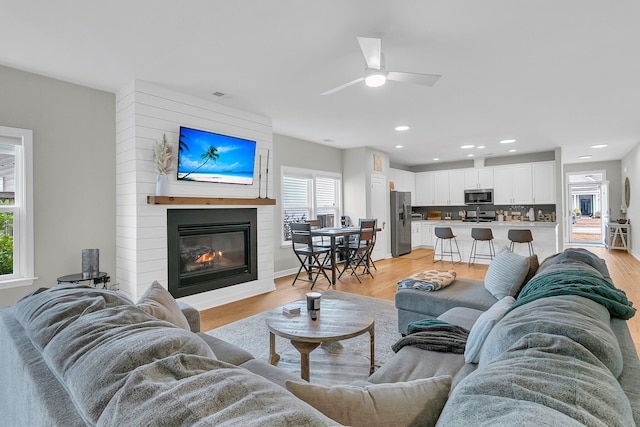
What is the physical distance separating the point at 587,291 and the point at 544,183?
7.35 m

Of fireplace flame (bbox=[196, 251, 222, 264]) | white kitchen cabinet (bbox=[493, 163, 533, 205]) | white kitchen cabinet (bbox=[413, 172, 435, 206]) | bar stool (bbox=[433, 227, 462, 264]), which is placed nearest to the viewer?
fireplace flame (bbox=[196, 251, 222, 264])

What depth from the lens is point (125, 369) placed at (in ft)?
2.38

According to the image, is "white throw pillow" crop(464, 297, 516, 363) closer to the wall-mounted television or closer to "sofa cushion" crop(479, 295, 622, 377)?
"sofa cushion" crop(479, 295, 622, 377)

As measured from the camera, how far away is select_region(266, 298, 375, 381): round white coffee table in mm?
2049

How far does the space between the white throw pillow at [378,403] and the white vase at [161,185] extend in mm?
3147

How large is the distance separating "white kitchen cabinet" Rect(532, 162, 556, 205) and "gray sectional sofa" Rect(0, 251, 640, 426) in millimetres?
7284

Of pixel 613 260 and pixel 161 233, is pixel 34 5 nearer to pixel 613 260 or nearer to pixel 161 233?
pixel 161 233

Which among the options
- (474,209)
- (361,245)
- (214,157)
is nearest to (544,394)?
(214,157)

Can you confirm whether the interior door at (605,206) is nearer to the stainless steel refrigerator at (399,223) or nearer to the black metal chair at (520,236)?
the black metal chair at (520,236)

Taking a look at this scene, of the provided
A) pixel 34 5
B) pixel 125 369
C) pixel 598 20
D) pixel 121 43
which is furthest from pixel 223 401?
pixel 598 20

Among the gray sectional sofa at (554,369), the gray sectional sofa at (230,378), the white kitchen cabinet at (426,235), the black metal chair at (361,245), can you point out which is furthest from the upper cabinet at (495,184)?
the gray sectional sofa at (230,378)

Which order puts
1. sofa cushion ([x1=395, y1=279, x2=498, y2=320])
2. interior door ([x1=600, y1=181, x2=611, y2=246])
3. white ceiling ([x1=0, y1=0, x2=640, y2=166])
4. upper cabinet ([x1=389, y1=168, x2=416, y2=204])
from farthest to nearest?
interior door ([x1=600, y1=181, x2=611, y2=246]) → upper cabinet ([x1=389, y1=168, x2=416, y2=204]) → sofa cushion ([x1=395, y1=279, x2=498, y2=320]) → white ceiling ([x1=0, y1=0, x2=640, y2=166])

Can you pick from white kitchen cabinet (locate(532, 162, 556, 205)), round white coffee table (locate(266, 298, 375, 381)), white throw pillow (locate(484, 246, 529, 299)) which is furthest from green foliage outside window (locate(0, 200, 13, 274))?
white kitchen cabinet (locate(532, 162, 556, 205))

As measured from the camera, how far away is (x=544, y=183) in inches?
295
